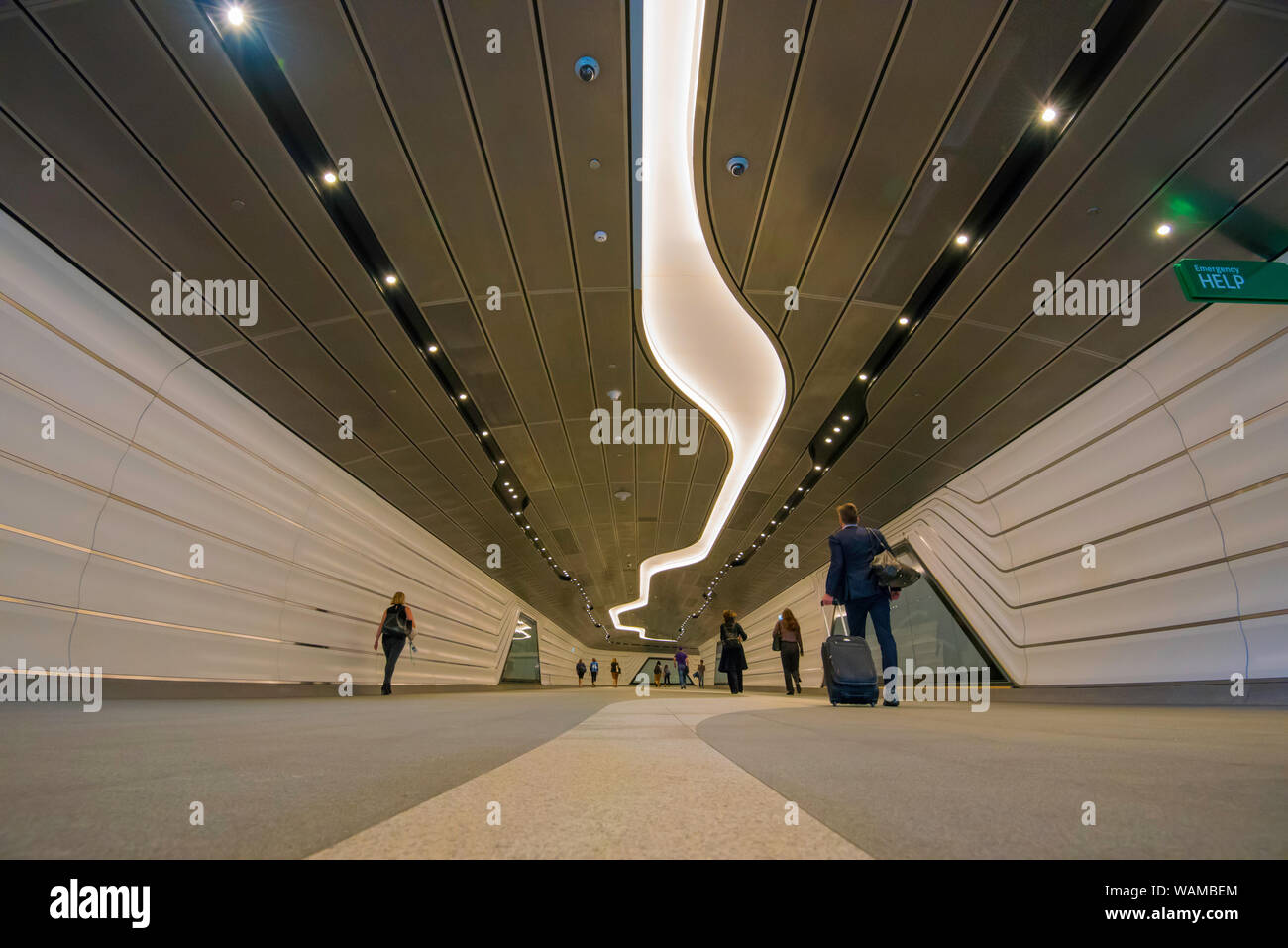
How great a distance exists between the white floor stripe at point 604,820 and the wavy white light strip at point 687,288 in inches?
238

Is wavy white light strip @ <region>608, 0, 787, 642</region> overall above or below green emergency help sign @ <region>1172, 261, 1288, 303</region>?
above

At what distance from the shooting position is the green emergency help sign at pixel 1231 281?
574 cm

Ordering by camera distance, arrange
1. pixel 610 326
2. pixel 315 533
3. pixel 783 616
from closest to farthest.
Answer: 1. pixel 610 326
2. pixel 315 533
3. pixel 783 616

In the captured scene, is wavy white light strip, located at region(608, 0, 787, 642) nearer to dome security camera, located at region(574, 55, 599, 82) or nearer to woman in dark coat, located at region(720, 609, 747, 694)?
dome security camera, located at region(574, 55, 599, 82)

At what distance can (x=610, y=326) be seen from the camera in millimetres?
9258

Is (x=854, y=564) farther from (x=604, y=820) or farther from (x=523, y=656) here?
(x=523, y=656)

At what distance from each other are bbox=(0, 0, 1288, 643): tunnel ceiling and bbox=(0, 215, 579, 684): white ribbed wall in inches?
27.3

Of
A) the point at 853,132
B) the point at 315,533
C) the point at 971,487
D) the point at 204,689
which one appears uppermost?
the point at 853,132

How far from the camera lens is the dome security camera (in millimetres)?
5305

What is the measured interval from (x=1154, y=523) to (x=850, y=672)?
5.53 meters

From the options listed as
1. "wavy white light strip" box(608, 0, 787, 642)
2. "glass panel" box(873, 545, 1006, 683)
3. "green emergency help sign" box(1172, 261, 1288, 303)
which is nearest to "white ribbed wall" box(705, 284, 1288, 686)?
"glass panel" box(873, 545, 1006, 683)
